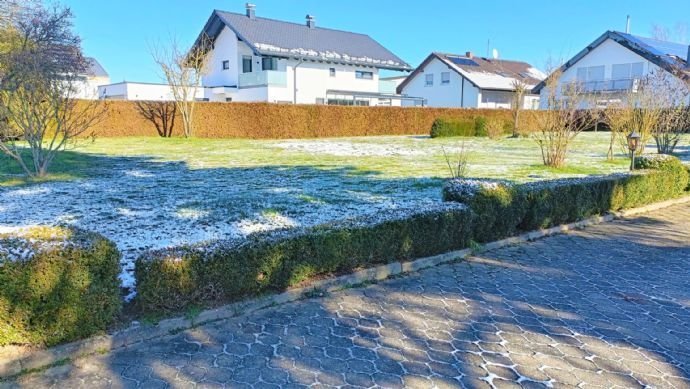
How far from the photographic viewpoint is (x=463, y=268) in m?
4.71

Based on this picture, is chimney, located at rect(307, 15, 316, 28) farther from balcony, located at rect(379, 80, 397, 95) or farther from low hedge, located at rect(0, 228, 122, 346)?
low hedge, located at rect(0, 228, 122, 346)

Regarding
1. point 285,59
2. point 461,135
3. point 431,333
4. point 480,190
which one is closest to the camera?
point 431,333

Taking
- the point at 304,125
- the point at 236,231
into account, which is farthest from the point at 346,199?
the point at 304,125

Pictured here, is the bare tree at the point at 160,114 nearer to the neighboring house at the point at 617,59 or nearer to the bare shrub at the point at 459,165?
the bare shrub at the point at 459,165

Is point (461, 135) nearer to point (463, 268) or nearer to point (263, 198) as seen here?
point (263, 198)

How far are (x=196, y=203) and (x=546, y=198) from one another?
499 cm

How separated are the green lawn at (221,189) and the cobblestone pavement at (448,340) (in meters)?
1.22

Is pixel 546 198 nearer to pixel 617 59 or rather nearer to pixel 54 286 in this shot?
pixel 54 286

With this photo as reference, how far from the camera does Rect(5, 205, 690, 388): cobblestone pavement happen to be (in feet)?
8.77

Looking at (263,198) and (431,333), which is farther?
(263,198)

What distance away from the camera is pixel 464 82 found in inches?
1510

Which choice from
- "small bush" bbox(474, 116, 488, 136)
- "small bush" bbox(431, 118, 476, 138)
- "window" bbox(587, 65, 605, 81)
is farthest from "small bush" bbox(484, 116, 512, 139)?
"window" bbox(587, 65, 605, 81)

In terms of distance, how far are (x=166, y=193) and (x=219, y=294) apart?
188 inches

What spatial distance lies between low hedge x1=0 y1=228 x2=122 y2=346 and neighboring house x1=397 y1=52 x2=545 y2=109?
3737cm
